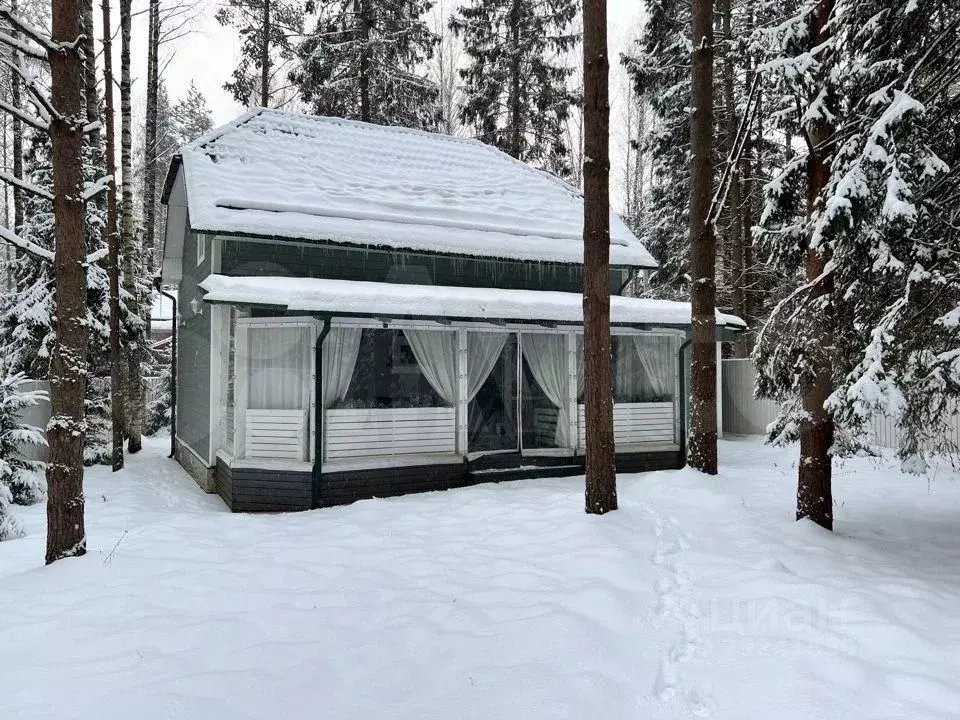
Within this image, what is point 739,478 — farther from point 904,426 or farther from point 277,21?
point 277,21

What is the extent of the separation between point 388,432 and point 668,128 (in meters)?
13.6

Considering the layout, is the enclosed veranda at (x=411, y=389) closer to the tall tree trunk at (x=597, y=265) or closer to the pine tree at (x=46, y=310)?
the tall tree trunk at (x=597, y=265)

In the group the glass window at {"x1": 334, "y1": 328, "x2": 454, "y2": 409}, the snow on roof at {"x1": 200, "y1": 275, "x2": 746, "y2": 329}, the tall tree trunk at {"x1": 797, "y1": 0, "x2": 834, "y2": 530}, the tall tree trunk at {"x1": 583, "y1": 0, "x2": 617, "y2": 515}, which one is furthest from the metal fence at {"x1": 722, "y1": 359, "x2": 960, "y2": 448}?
the tall tree trunk at {"x1": 583, "y1": 0, "x2": 617, "y2": 515}

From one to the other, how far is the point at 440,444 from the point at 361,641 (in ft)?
16.9

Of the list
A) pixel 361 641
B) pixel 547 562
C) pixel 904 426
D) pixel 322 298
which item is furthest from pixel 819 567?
pixel 322 298

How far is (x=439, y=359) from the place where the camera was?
Answer: 937 cm

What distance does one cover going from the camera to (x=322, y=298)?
7898 mm

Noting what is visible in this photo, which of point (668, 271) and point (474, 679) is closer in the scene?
point (474, 679)

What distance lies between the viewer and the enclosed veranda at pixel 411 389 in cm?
813

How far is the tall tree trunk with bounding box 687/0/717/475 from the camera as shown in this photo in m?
9.06

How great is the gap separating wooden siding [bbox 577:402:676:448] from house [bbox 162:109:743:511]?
0.04 metres

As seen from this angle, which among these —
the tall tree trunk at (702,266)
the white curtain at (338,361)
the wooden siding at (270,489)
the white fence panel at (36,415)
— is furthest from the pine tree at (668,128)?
the white fence panel at (36,415)

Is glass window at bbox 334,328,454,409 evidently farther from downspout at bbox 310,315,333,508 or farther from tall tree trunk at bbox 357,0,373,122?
tall tree trunk at bbox 357,0,373,122

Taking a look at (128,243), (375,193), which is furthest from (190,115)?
(375,193)
